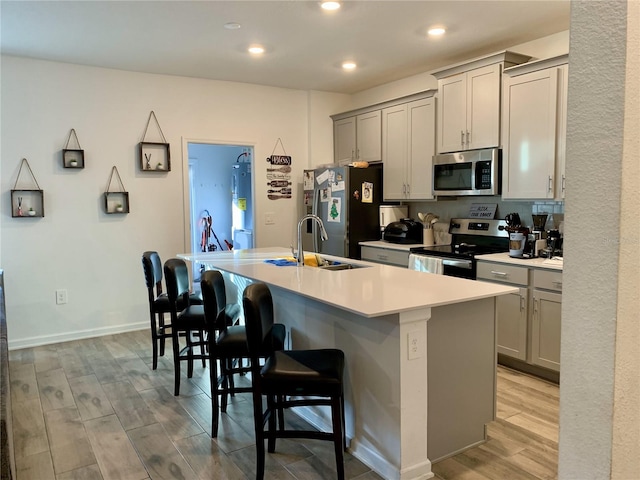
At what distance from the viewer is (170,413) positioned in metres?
3.04

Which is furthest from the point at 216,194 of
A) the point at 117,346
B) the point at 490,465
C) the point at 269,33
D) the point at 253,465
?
the point at 490,465

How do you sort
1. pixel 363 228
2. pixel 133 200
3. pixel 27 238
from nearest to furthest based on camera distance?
pixel 27 238
pixel 133 200
pixel 363 228

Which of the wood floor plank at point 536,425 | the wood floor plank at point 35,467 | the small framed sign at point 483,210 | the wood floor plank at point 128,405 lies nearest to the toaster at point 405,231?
the small framed sign at point 483,210

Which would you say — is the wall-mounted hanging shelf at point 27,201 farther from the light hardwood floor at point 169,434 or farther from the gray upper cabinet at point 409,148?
the gray upper cabinet at point 409,148

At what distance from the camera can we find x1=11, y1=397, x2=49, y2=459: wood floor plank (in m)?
2.63

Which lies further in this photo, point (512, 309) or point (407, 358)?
point (512, 309)

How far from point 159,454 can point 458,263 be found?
8.76ft

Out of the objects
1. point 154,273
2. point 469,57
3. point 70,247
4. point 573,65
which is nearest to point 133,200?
point 70,247

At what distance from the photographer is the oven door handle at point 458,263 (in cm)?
394

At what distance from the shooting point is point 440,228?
505cm

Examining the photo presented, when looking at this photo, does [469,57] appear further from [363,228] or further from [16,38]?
[16,38]

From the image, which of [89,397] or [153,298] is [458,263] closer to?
[153,298]

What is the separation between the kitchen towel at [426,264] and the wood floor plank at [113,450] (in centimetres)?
260

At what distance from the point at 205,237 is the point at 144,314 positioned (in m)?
3.10
